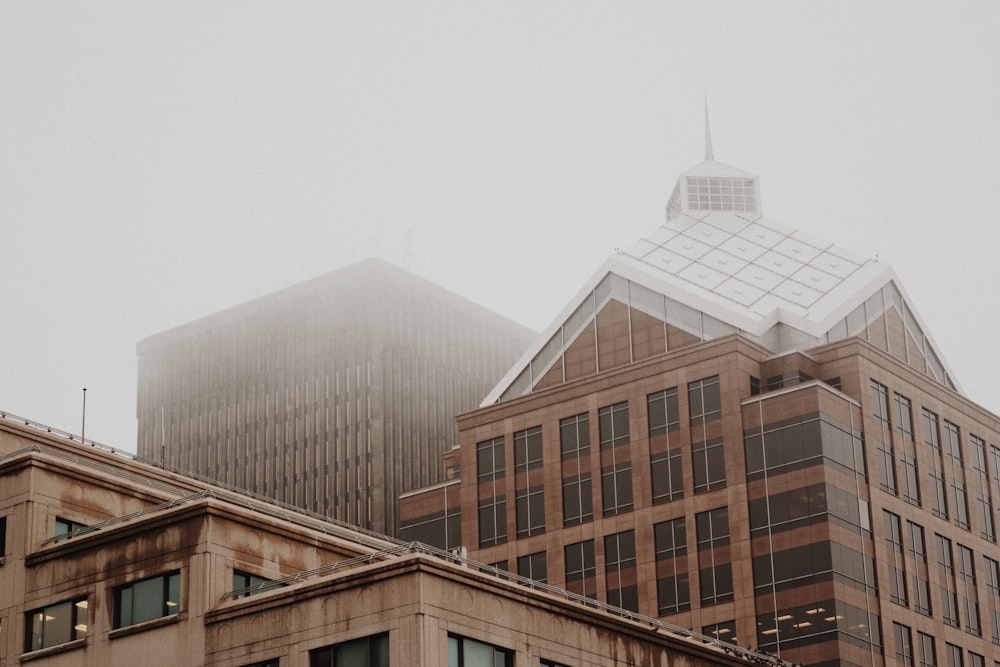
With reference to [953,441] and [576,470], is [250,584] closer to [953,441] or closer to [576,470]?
[576,470]

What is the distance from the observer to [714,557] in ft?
388

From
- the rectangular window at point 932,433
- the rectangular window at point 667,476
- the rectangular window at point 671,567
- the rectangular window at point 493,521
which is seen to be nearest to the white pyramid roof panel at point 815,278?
the rectangular window at point 932,433

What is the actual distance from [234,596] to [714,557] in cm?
5838

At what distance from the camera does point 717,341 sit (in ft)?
404

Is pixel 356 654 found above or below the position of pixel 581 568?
below

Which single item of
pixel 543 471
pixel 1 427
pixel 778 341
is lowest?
pixel 1 427

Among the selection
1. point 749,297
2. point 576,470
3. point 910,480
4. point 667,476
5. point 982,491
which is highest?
point 749,297

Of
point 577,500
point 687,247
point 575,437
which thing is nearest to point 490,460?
point 575,437

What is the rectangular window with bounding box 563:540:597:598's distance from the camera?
4867 inches

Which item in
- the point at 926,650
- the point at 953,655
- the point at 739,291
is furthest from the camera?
the point at 739,291

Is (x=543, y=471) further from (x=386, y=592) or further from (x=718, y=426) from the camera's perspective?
(x=386, y=592)

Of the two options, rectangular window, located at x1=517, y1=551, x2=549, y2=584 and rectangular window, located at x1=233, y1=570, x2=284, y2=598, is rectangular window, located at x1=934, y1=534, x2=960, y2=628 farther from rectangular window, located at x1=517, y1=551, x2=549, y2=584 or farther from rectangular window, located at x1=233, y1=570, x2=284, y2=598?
rectangular window, located at x1=233, y1=570, x2=284, y2=598

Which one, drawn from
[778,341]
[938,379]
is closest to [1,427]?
[778,341]

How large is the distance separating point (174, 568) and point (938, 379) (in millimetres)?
88497
